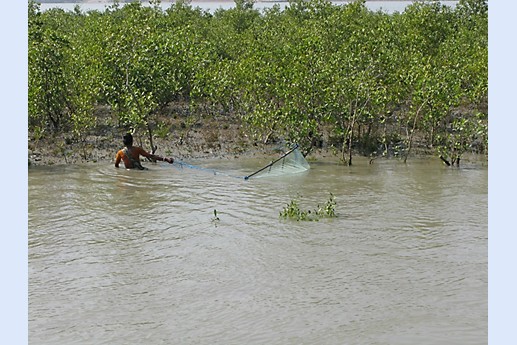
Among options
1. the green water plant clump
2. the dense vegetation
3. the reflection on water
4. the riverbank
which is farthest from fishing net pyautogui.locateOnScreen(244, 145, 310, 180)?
the green water plant clump

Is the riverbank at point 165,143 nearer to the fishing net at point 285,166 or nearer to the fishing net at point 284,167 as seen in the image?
the fishing net at point 284,167

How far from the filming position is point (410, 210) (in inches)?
439

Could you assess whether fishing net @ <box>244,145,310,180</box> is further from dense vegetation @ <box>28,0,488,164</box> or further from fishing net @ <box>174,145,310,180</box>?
dense vegetation @ <box>28,0,488,164</box>

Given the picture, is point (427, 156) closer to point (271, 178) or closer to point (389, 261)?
point (271, 178)

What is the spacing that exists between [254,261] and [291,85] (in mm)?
7168

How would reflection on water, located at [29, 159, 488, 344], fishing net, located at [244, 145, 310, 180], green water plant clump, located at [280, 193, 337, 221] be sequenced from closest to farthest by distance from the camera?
1. reflection on water, located at [29, 159, 488, 344]
2. green water plant clump, located at [280, 193, 337, 221]
3. fishing net, located at [244, 145, 310, 180]

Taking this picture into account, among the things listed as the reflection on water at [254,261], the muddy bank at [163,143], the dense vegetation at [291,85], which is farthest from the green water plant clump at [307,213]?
the muddy bank at [163,143]

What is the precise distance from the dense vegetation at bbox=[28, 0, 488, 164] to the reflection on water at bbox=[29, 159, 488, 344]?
201 cm

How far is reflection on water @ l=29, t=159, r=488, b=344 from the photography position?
6684 millimetres

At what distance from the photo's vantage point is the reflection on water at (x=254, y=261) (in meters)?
6.68

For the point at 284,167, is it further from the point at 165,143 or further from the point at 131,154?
the point at 165,143

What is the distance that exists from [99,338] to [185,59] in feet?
37.5

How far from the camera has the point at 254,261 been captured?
867 cm

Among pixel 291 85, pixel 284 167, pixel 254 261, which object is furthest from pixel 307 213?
pixel 291 85
